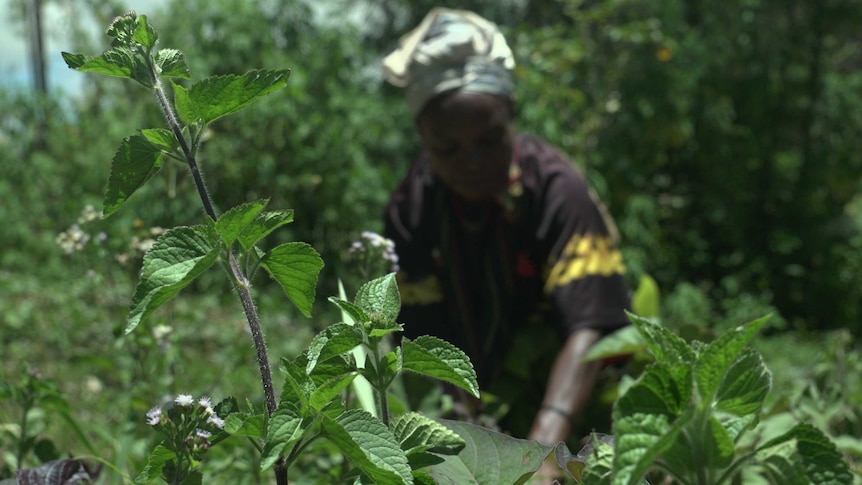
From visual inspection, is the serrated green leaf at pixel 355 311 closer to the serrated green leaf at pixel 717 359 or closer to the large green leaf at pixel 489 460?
the large green leaf at pixel 489 460

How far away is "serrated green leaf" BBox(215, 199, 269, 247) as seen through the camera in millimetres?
659

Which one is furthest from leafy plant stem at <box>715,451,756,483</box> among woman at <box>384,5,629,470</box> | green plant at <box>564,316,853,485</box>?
woman at <box>384,5,629,470</box>

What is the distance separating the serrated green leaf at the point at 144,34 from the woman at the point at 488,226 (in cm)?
171

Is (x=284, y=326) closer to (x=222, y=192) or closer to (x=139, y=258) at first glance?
(x=222, y=192)

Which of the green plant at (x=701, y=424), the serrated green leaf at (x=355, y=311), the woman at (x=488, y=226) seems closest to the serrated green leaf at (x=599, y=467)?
the green plant at (x=701, y=424)

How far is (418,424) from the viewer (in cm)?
72

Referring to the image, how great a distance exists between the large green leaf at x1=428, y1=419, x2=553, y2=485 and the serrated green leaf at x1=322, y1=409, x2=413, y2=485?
0.09 metres

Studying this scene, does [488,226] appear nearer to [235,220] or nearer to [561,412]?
[561,412]

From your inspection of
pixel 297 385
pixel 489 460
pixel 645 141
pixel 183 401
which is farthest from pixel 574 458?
pixel 645 141

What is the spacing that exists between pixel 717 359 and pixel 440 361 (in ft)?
0.67

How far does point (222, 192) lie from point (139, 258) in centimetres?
408

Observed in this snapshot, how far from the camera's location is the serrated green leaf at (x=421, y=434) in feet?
2.36

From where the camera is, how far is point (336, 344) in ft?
2.24

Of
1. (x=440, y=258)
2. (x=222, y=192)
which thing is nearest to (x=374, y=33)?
(x=222, y=192)
